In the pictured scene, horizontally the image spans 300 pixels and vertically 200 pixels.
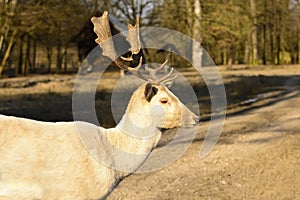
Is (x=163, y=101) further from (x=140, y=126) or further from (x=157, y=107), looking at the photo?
(x=140, y=126)

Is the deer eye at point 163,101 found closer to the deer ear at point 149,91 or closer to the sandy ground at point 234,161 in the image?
the deer ear at point 149,91

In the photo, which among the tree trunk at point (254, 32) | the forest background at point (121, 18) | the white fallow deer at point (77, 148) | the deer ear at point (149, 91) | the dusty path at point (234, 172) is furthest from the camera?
the tree trunk at point (254, 32)

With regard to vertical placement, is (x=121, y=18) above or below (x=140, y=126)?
above

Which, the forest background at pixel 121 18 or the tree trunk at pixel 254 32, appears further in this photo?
the tree trunk at pixel 254 32

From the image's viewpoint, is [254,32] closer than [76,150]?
No

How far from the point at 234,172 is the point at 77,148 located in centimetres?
421

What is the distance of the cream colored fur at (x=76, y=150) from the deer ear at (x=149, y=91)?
0.04 meters

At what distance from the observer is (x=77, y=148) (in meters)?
4.37

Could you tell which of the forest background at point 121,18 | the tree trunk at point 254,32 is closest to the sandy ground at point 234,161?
the forest background at point 121,18

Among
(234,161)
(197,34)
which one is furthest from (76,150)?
(197,34)

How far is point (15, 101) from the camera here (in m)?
16.7

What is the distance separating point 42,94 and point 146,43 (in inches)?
535

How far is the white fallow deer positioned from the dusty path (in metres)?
2.11

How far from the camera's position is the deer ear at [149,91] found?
15.3 feet
